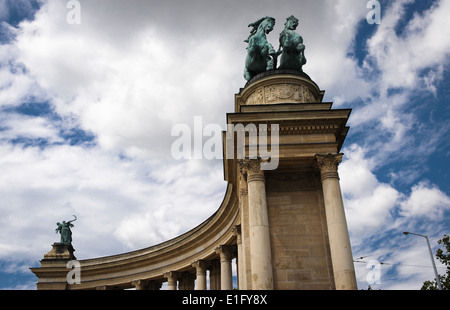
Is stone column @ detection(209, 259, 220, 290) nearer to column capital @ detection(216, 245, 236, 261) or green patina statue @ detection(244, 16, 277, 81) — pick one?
column capital @ detection(216, 245, 236, 261)

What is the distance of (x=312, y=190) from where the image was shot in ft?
111

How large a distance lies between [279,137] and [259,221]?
25.0ft

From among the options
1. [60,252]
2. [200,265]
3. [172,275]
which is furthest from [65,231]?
[200,265]

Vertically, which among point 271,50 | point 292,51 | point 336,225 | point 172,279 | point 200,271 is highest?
point 271,50

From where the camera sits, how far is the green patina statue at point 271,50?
40688mm

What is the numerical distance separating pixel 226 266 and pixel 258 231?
68.3 feet

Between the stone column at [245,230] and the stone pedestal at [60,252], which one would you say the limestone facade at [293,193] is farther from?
the stone pedestal at [60,252]

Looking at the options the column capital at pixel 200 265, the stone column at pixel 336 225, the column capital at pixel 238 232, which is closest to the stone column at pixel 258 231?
the stone column at pixel 336 225

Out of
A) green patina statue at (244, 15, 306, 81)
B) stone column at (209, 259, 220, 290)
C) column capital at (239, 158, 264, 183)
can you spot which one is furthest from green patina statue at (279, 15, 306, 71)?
stone column at (209, 259, 220, 290)

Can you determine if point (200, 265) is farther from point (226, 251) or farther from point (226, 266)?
point (226, 266)

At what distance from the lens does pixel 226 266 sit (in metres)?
48.8

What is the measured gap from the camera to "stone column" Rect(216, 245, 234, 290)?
1880 inches
